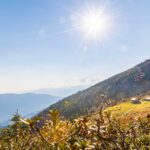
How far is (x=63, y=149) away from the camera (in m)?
4.99

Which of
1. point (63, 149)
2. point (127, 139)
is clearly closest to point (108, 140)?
point (127, 139)

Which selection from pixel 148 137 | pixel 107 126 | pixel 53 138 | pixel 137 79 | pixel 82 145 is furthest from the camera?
pixel 148 137

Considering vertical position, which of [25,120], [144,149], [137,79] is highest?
[137,79]

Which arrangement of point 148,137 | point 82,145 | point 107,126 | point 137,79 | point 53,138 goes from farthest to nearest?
point 148,137, point 107,126, point 53,138, point 137,79, point 82,145

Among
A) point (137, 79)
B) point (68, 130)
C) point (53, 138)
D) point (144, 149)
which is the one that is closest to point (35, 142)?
point (68, 130)

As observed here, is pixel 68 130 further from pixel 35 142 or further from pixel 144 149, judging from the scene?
pixel 144 149

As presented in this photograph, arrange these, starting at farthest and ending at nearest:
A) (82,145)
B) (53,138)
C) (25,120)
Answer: (53,138)
(82,145)
(25,120)

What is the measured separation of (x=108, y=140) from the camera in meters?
6.06

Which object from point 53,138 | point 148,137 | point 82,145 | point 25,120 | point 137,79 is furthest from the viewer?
point 148,137

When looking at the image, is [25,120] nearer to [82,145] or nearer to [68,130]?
[82,145]

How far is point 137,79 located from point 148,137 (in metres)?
2.47

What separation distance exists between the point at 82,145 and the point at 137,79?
1402 mm

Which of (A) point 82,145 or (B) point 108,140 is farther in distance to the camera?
(B) point 108,140

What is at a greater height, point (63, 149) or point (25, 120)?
point (25, 120)
